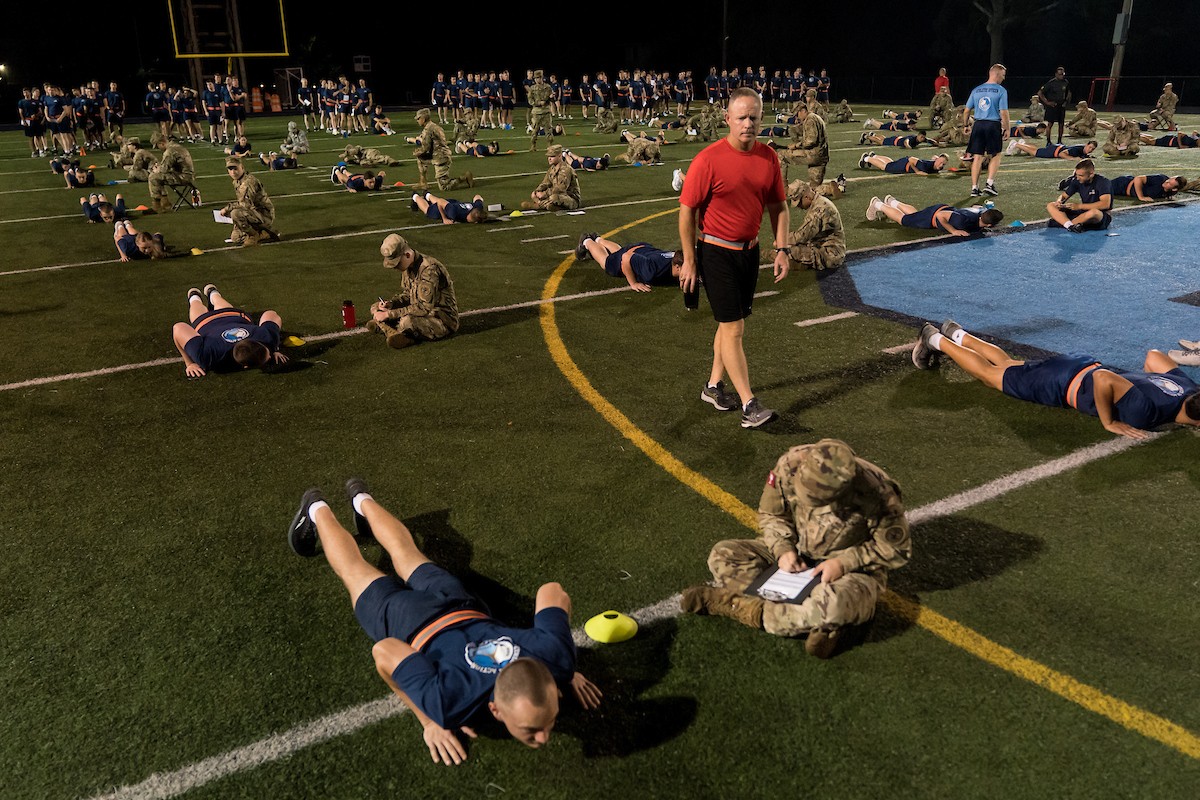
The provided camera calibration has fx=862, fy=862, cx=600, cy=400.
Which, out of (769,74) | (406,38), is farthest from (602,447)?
(769,74)

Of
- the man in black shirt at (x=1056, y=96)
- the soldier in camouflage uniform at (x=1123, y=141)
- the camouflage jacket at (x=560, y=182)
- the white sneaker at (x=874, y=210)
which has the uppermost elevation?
the man in black shirt at (x=1056, y=96)

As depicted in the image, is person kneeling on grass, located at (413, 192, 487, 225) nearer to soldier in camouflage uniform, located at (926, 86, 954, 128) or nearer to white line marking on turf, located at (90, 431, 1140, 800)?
white line marking on turf, located at (90, 431, 1140, 800)

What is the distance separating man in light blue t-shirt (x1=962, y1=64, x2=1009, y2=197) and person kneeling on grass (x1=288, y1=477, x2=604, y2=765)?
1407 centimetres

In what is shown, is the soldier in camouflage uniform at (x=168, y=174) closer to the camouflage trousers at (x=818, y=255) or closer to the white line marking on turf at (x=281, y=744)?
the camouflage trousers at (x=818, y=255)

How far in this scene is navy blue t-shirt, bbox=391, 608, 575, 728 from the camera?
3.55 meters

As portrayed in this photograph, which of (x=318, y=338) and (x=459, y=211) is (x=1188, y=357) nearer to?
(x=318, y=338)

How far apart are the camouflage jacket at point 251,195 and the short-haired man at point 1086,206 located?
1247cm

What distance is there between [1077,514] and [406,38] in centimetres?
5463

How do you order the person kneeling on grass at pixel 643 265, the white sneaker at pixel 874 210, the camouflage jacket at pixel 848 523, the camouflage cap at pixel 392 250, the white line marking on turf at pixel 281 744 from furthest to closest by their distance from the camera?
the white sneaker at pixel 874 210
the person kneeling on grass at pixel 643 265
the camouflage cap at pixel 392 250
the camouflage jacket at pixel 848 523
the white line marking on turf at pixel 281 744

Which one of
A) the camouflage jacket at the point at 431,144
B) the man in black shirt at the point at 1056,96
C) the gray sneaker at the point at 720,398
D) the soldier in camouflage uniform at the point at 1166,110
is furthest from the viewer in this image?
the soldier in camouflage uniform at the point at 1166,110

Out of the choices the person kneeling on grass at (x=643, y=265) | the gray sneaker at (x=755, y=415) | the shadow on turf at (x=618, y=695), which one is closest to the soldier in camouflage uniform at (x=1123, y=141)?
the person kneeling on grass at (x=643, y=265)

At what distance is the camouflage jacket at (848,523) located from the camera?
4.22m

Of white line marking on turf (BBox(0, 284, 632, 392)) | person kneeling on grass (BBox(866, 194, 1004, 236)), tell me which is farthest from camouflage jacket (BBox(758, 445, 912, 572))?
person kneeling on grass (BBox(866, 194, 1004, 236))

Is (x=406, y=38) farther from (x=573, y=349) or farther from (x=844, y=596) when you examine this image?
(x=844, y=596)
